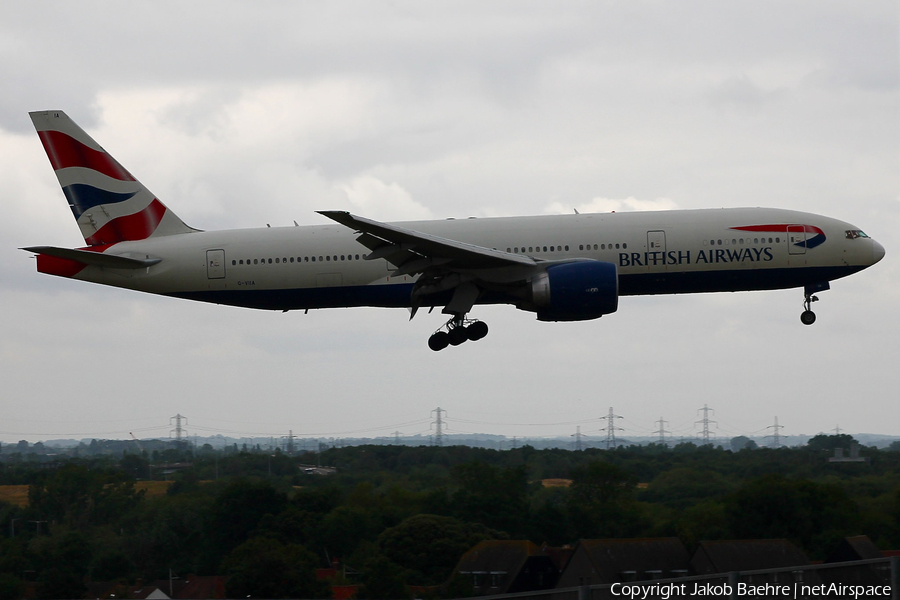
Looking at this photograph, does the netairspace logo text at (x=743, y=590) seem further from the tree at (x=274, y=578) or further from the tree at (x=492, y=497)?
the tree at (x=492, y=497)

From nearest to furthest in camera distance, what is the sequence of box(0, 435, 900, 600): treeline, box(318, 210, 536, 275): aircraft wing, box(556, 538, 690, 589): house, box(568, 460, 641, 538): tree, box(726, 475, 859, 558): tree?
box(318, 210, 536, 275): aircraft wing → box(556, 538, 690, 589): house → box(0, 435, 900, 600): treeline → box(726, 475, 859, 558): tree → box(568, 460, 641, 538): tree

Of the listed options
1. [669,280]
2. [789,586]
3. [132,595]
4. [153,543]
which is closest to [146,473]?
[153,543]

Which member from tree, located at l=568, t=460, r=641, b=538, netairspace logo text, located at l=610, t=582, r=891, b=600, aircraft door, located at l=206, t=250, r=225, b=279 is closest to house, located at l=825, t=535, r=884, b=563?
tree, located at l=568, t=460, r=641, b=538

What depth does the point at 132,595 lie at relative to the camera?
155 feet

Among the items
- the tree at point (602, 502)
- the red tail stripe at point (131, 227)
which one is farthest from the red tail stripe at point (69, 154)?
the tree at point (602, 502)

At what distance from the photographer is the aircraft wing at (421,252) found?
96.2 feet

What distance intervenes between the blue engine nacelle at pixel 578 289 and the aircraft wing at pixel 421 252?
2.84 feet

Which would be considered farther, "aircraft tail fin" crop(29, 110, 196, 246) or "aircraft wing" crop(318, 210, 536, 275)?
"aircraft tail fin" crop(29, 110, 196, 246)

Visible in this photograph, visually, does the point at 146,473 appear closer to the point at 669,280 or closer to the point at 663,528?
the point at 663,528

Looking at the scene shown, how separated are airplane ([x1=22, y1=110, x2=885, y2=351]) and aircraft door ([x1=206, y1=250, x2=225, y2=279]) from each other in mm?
35

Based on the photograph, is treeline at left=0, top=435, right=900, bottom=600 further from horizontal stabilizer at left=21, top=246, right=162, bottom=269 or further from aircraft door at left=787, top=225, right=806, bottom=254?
aircraft door at left=787, top=225, right=806, bottom=254

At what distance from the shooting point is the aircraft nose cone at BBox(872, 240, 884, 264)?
33625 mm

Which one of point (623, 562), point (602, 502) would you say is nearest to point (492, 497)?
point (602, 502)

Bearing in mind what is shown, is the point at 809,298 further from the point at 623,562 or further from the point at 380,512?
the point at 380,512
